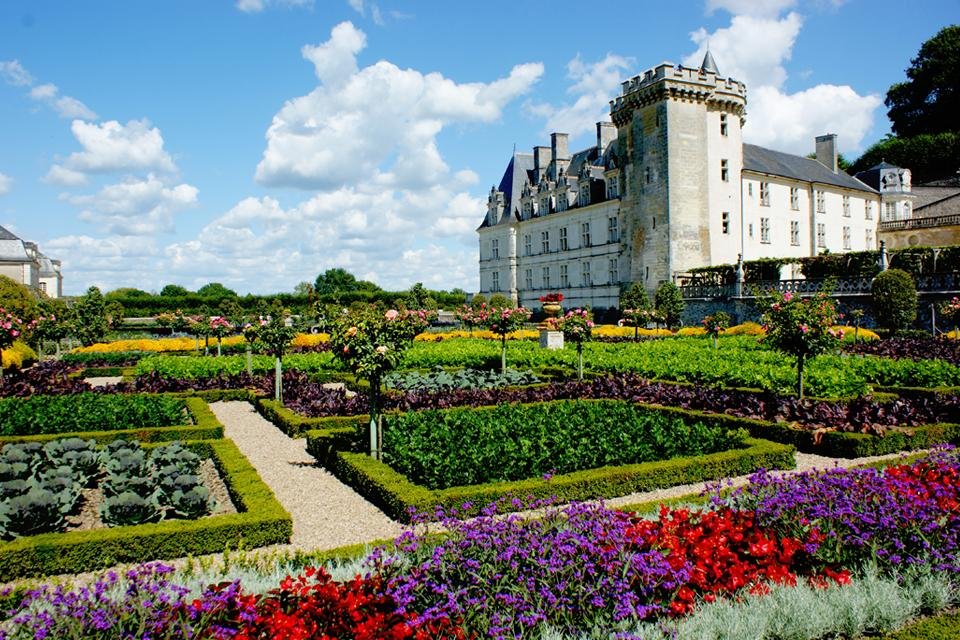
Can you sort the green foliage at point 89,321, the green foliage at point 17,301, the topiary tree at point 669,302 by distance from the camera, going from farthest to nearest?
the topiary tree at point 669,302, the green foliage at point 89,321, the green foliage at point 17,301

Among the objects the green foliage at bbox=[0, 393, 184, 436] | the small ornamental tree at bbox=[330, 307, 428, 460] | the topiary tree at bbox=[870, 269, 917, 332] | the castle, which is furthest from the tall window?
the small ornamental tree at bbox=[330, 307, 428, 460]

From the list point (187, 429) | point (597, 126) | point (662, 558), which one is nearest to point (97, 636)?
point (662, 558)

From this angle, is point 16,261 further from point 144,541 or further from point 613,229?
point 144,541

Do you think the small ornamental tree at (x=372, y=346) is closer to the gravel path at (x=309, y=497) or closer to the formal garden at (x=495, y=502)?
the formal garden at (x=495, y=502)

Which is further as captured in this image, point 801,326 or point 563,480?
point 801,326

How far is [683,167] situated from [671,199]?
191cm

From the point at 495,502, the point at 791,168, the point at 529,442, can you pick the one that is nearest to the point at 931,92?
the point at 791,168

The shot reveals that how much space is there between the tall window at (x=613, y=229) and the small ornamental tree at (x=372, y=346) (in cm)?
3437

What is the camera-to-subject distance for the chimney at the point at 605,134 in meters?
45.5

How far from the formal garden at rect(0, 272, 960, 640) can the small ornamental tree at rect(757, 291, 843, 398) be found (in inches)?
2.1

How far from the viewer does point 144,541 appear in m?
6.43

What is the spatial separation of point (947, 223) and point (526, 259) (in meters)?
28.5

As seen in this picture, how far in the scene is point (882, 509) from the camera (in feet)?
17.9

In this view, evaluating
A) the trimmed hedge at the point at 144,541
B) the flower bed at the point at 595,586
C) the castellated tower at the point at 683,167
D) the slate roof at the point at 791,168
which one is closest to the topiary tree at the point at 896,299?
the castellated tower at the point at 683,167
